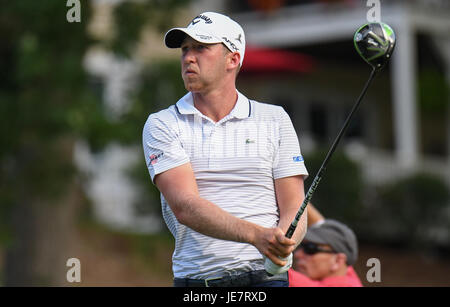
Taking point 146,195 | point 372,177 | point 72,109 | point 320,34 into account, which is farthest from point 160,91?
point 320,34

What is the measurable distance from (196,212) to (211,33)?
0.75 meters

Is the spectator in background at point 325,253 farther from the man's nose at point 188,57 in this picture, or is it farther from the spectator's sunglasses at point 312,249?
the man's nose at point 188,57

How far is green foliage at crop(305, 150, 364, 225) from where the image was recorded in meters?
13.1

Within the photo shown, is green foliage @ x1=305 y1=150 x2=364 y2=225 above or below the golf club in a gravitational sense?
below

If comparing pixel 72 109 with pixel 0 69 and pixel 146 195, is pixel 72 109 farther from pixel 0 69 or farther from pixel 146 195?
pixel 146 195

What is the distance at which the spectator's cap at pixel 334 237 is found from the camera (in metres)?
4.91

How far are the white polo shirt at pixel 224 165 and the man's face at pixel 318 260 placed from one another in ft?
3.86

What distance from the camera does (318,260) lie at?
493 centimetres

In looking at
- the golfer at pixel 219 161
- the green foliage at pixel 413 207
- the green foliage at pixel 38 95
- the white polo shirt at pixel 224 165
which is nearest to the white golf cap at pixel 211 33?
the golfer at pixel 219 161

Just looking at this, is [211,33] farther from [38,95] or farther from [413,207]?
Result: [413,207]

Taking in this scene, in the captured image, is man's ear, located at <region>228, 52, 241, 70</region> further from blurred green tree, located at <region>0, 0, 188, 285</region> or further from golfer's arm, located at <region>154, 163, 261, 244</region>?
blurred green tree, located at <region>0, 0, 188, 285</region>

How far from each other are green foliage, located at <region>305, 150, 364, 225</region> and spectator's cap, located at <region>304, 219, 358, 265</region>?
315 inches

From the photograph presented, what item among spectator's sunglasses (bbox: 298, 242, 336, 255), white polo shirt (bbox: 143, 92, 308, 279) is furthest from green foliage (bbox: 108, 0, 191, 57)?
white polo shirt (bbox: 143, 92, 308, 279)
